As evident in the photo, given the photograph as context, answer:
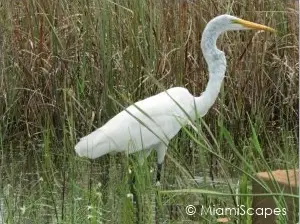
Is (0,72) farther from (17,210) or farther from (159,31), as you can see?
(17,210)

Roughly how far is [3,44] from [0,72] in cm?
19

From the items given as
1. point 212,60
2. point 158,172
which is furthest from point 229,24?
point 158,172

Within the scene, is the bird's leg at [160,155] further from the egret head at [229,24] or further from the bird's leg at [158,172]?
the egret head at [229,24]

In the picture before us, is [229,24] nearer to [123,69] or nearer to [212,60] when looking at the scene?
[212,60]

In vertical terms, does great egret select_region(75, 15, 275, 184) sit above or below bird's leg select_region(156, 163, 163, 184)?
above

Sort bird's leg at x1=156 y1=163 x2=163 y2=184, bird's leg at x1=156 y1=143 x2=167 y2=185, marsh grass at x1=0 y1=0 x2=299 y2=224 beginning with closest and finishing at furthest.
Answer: bird's leg at x1=156 y1=163 x2=163 y2=184
bird's leg at x1=156 y1=143 x2=167 y2=185
marsh grass at x1=0 y1=0 x2=299 y2=224

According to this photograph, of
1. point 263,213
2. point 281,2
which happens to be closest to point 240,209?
point 263,213
